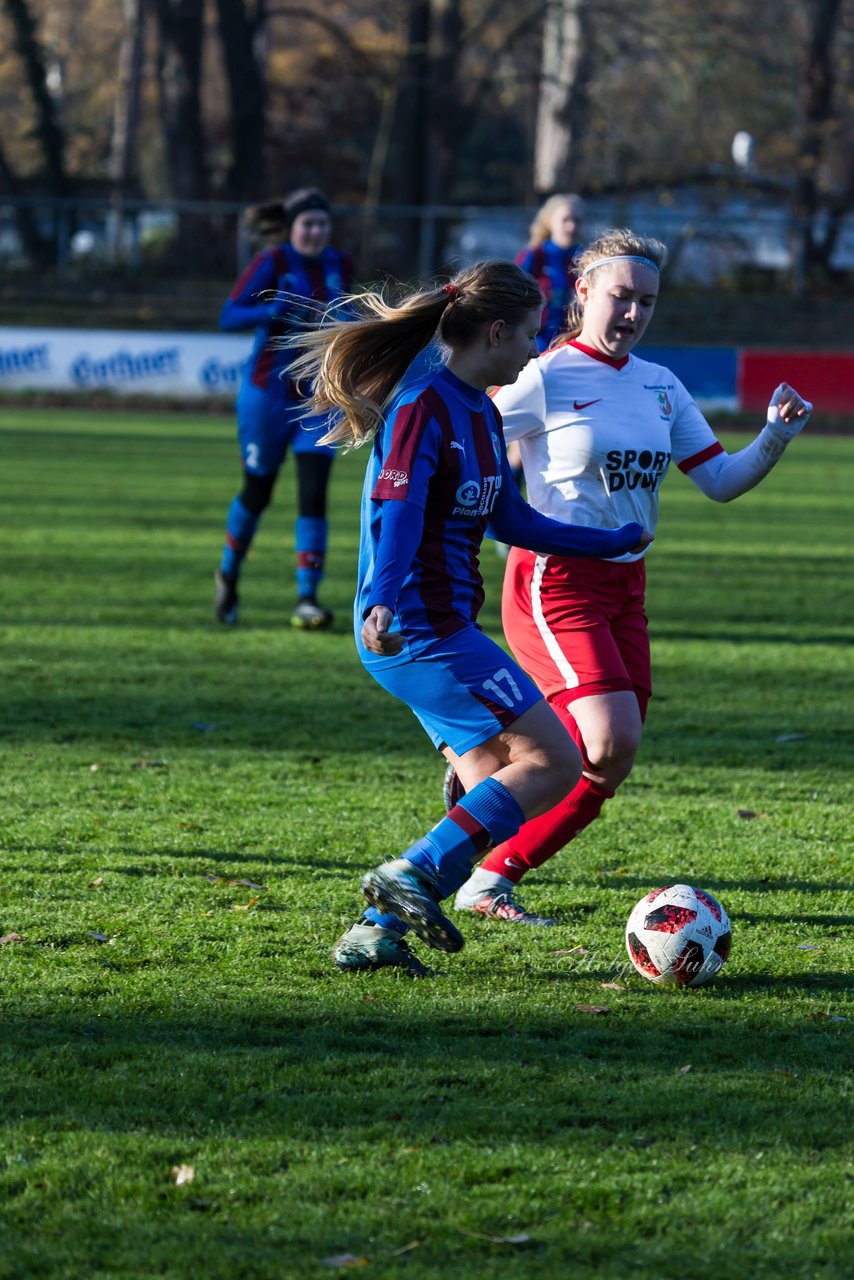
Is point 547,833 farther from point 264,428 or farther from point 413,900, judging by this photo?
point 264,428

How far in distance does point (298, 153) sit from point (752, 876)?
134 ft

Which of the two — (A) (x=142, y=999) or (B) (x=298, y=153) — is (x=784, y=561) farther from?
(B) (x=298, y=153)

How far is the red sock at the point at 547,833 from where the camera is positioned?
4.73 metres

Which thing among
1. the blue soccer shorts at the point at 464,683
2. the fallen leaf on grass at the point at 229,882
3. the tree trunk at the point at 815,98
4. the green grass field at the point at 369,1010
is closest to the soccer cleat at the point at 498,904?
the green grass field at the point at 369,1010

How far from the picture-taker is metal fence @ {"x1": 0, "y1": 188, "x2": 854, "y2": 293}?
3362 cm

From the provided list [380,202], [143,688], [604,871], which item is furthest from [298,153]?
[604,871]

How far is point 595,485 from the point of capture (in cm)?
494

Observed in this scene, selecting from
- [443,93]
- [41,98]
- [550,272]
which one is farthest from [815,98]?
[550,272]

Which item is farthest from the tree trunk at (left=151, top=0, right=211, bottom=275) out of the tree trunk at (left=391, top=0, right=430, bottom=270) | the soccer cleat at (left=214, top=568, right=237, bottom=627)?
the soccer cleat at (left=214, top=568, right=237, bottom=627)

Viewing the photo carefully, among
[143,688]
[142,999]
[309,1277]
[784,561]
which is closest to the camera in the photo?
[309,1277]

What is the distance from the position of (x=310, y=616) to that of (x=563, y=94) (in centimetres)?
2583

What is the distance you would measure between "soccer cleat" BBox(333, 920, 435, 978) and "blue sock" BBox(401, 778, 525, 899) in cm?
25

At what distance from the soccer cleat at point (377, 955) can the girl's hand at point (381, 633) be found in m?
0.77

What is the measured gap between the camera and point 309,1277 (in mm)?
2660
